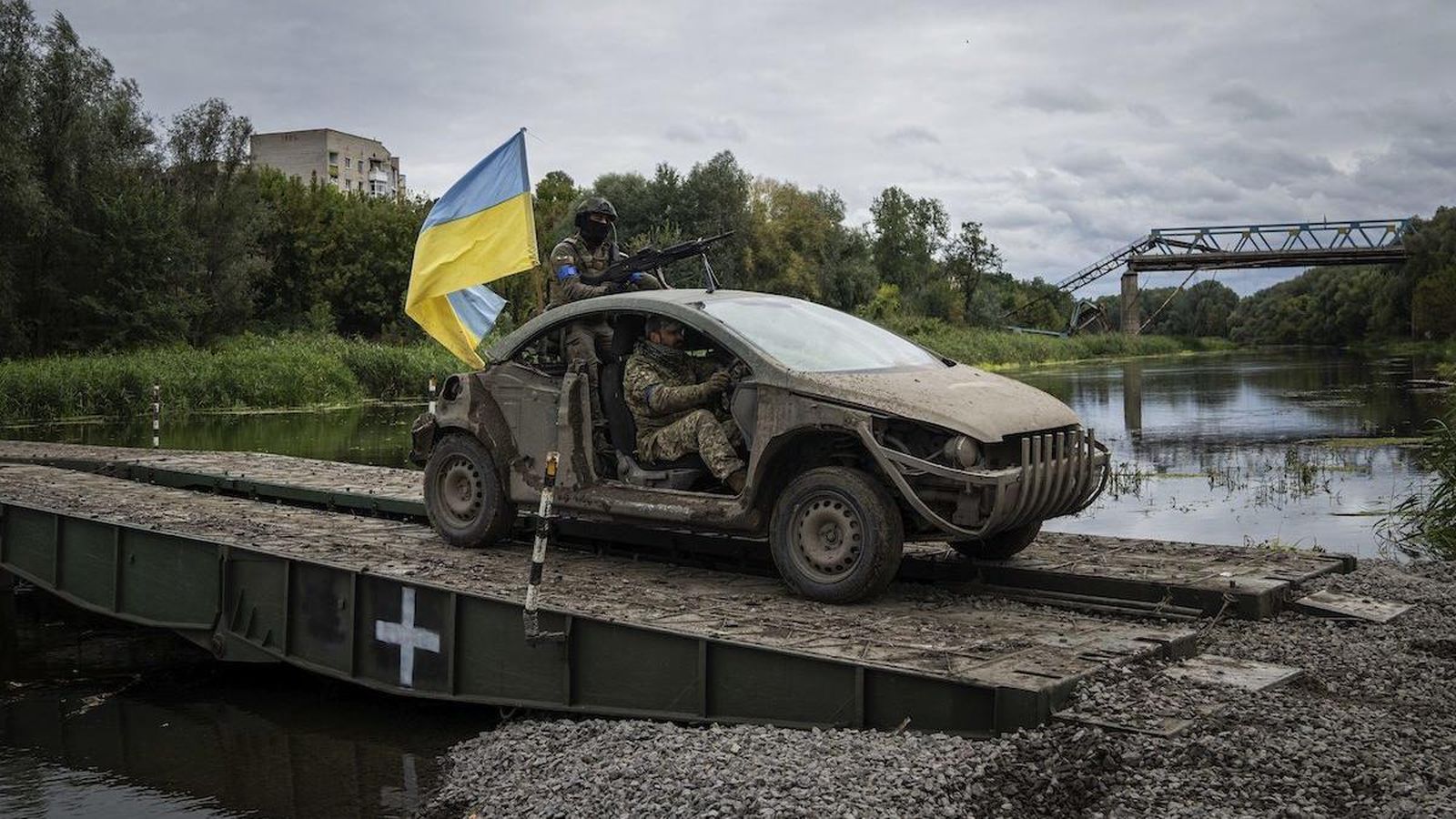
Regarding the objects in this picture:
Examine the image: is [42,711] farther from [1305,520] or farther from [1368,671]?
[1305,520]

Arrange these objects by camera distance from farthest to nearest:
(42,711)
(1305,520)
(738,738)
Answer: (1305,520) → (42,711) → (738,738)

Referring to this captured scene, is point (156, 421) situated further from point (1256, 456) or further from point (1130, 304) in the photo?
point (1130, 304)

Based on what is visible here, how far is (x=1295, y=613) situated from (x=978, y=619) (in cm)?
200

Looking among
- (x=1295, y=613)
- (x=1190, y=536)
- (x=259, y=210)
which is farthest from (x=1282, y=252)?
(x=1295, y=613)

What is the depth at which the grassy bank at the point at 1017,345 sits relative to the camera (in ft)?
203

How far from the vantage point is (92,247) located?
49031 millimetres

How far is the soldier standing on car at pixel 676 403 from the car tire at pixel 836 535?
50 centimetres

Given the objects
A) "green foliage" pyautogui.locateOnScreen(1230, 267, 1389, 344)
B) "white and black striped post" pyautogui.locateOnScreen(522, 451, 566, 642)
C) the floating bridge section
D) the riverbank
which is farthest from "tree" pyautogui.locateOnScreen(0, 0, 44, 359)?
"green foliage" pyautogui.locateOnScreen(1230, 267, 1389, 344)

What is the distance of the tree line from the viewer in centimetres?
4803

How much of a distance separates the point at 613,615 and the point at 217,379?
31.2 meters

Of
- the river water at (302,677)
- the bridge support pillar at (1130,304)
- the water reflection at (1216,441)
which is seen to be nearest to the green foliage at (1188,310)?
the bridge support pillar at (1130,304)

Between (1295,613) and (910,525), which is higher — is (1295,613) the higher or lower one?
the lower one

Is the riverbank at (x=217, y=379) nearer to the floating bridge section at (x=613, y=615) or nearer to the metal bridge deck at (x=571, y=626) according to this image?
the floating bridge section at (x=613, y=615)

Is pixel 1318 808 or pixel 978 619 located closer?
pixel 1318 808
